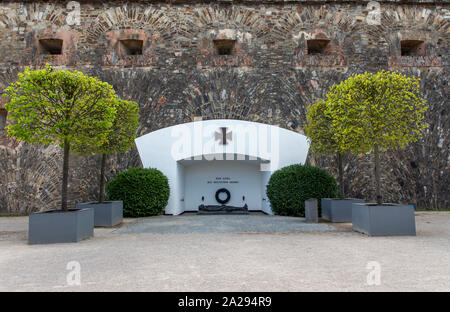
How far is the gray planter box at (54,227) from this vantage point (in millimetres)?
5930

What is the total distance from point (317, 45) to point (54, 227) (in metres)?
11.2

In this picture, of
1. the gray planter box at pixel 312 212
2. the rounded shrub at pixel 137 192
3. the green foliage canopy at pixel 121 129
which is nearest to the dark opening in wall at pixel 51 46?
the green foliage canopy at pixel 121 129

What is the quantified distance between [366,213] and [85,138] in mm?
5804

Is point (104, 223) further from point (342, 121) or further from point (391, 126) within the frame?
point (391, 126)

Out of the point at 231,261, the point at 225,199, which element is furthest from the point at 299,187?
the point at 231,261

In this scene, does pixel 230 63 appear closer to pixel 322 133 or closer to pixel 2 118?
pixel 322 133

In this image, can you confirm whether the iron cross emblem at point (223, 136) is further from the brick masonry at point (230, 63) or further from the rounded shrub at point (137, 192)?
the rounded shrub at point (137, 192)

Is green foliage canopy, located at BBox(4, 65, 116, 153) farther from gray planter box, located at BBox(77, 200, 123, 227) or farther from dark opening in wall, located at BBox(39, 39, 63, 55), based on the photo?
dark opening in wall, located at BBox(39, 39, 63, 55)

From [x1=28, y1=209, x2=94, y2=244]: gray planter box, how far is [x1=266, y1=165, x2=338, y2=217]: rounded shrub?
5894 mm

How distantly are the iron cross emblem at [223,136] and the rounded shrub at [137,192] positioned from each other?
247 cm

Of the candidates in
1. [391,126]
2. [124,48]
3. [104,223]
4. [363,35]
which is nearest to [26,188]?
[104,223]

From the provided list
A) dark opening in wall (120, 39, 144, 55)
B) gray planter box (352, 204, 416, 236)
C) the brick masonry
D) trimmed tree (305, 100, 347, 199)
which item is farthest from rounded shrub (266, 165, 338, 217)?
dark opening in wall (120, 39, 144, 55)

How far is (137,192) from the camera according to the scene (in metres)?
10.1

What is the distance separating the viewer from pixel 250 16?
40.7ft
